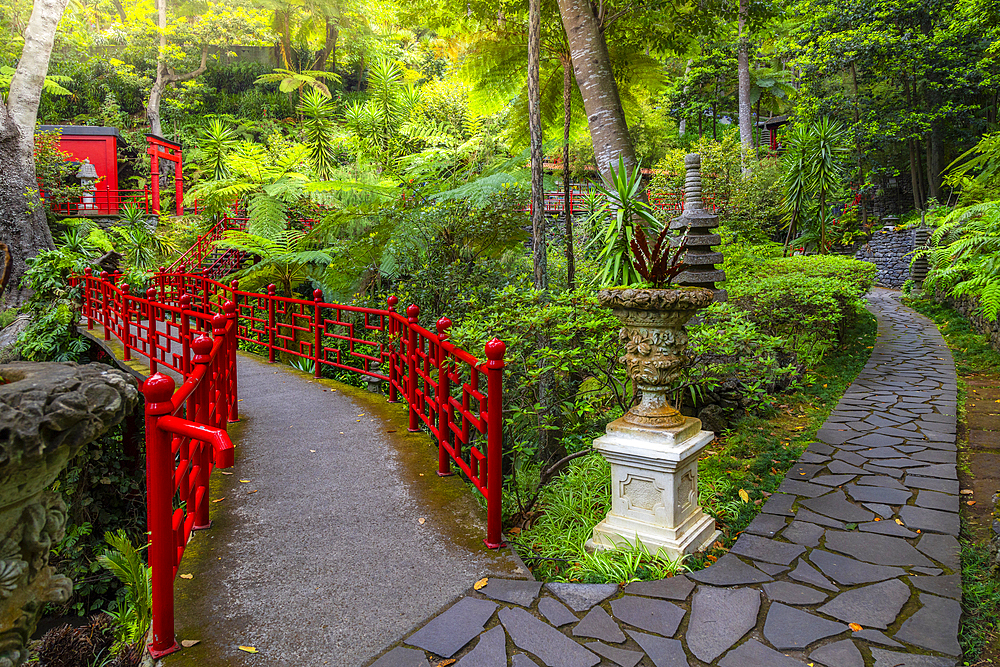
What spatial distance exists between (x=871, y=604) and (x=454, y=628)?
74.1 inches

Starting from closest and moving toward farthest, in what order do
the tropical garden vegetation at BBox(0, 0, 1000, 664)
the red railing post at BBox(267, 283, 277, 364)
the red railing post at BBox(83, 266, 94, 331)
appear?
1. the tropical garden vegetation at BBox(0, 0, 1000, 664)
2. the red railing post at BBox(267, 283, 277, 364)
3. the red railing post at BBox(83, 266, 94, 331)

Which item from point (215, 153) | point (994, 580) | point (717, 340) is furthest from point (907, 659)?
point (215, 153)

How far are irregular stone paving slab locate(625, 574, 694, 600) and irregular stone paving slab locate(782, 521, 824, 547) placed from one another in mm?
878

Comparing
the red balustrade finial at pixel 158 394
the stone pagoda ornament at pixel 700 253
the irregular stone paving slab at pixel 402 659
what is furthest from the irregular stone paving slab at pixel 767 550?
the stone pagoda ornament at pixel 700 253

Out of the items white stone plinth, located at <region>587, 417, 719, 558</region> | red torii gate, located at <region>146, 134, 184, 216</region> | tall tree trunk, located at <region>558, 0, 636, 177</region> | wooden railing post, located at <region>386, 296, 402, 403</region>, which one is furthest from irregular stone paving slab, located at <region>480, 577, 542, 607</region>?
red torii gate, located at <region>146, 134, 184, 216</region>

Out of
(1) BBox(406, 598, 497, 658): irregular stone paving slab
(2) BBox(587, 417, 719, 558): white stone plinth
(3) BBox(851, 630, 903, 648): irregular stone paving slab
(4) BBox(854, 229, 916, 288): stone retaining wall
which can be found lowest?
(3) BBox(851, 630, 903, 648): irregular stone paving slab

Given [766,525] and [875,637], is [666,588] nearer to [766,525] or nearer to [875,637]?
[875,637]

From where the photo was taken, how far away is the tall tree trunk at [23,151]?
43.9ft

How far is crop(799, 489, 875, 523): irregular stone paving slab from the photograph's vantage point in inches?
146

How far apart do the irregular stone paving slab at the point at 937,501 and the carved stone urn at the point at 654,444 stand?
1.56 meters

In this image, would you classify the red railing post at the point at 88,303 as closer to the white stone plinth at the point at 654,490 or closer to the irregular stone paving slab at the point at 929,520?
the white stone plinth at the point at 654,490

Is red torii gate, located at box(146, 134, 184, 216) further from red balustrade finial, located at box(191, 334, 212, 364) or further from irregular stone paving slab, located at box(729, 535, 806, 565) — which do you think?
irregular stone paving slab, located at box(729, 535, 806, 565)

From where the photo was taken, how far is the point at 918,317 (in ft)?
39.2

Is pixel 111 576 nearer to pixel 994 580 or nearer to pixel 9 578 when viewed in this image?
pixel 9 578
